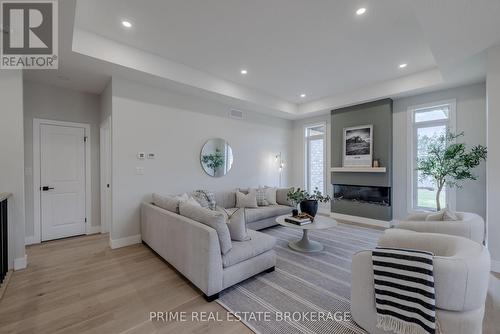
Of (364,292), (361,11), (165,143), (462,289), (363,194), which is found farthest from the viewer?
(363,194)

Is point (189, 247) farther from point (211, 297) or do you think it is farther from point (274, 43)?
point (274, 43)

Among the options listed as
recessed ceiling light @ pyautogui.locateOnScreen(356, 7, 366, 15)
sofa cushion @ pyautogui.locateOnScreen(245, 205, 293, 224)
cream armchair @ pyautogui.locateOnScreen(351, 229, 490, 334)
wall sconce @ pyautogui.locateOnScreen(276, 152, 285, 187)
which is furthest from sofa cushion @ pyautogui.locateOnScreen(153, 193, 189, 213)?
wall sconce @ pyautogui.locateOnScreen(276, 152, 285, 187)

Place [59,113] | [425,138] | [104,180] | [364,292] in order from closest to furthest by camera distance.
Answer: [364,292] < [59,113] < [104,180] < [425,138]

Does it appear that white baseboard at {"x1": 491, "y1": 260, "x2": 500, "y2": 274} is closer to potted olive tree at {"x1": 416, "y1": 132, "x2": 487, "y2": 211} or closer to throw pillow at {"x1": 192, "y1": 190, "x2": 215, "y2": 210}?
potted olive tree at {"x1": 416, "y1": 132, "x2": 487, "y2": 211}

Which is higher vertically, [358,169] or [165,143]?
[165,143]

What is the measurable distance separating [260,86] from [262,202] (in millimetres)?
2609

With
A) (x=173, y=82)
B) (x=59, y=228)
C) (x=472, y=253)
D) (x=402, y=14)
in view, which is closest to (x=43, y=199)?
(x=59, y=228)

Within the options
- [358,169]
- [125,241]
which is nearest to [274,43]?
[358,169]

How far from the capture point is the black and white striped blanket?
4.56 feet

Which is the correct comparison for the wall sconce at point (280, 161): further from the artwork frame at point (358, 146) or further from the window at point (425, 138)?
the window at point (425, 138)

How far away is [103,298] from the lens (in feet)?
7.20

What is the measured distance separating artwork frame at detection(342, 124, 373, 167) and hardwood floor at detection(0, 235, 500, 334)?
9.80 feet

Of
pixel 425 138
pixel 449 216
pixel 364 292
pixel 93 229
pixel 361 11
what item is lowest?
pixel 93 229

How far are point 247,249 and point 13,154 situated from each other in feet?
10.3
